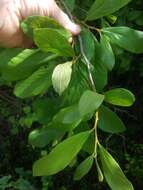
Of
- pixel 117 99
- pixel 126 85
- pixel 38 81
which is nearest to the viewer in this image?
pixel 117 99

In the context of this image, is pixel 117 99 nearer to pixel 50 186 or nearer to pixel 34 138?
pixel 34 138

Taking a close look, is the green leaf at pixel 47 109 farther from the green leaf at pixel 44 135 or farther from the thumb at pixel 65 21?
the thumb at pixel 65 21

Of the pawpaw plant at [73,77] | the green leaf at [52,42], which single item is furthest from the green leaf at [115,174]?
the green leaf at [52,42]

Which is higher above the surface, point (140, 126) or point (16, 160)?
point (140, 126)

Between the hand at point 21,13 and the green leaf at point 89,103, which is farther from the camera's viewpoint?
the hand at point 21,13

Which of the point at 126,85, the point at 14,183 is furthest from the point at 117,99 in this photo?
the point at 14,183

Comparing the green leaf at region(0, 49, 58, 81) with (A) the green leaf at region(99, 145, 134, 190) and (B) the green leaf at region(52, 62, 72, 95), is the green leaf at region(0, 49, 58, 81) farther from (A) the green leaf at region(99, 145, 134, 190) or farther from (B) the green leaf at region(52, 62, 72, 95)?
(A) the green leaf at region(99, 145, 134, 190)

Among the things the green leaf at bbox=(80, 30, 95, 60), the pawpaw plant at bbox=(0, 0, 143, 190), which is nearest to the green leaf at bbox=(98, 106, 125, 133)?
the pawpaw plant at bbox=(0, 0, 143, 190)
